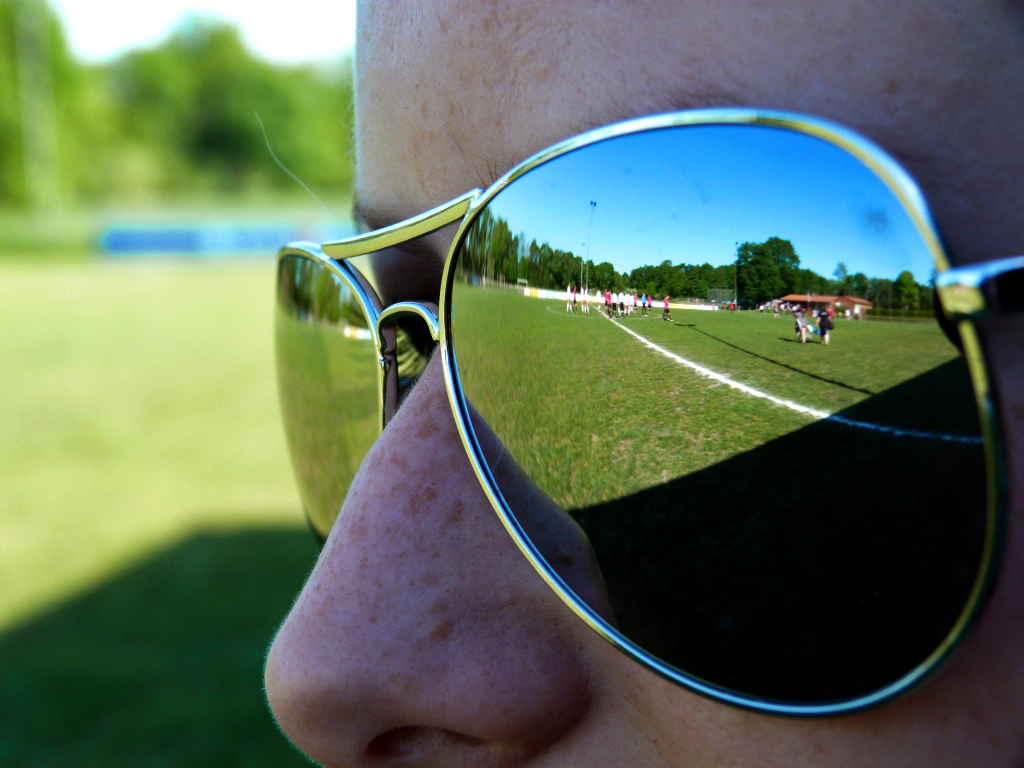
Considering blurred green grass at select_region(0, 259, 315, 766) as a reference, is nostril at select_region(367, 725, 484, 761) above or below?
above

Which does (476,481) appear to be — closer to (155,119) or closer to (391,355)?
(391,355)

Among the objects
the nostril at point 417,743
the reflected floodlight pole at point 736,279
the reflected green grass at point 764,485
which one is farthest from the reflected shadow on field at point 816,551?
the nostril at point 417,743

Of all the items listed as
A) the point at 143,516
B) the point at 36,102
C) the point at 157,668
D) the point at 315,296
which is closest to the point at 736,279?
the point at 315,296

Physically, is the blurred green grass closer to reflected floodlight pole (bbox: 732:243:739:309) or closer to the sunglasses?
the sunglasses

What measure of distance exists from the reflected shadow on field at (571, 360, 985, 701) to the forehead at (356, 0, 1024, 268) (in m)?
0.15

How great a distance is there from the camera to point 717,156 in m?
0.59

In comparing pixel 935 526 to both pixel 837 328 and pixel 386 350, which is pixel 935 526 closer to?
pixel 837 328

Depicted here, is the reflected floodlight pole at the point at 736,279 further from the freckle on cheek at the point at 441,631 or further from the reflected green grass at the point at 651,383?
the freckle on cheek at the point at 441,631

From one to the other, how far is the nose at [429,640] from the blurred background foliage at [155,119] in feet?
84.4

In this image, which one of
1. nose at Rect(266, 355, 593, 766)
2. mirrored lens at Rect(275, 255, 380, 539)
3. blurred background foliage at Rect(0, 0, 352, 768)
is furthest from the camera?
blurred background foliage at Rect(0, 0, 352, 768)

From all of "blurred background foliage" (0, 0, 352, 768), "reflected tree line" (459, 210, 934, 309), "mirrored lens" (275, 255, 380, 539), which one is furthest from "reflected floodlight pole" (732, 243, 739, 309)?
"blurred background foliage" (0, 0, 352, 768)

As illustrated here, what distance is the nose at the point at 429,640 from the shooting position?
75 centimetres

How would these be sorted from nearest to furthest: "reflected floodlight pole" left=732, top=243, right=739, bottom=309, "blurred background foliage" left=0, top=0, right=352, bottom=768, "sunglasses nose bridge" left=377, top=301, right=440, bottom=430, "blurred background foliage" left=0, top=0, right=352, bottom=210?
"reflected floodlight pole" left=732, top=243, right=739, bottom=309, "sunglasses nose bridge" left=377, top=301, right=440, bottom=430, "blurred background foliage" left=0, top=0, right=352, bottom=768, "blurred background foliage" left=0, top=0, right=352, bottom=210

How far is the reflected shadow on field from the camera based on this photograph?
0.52 meters
